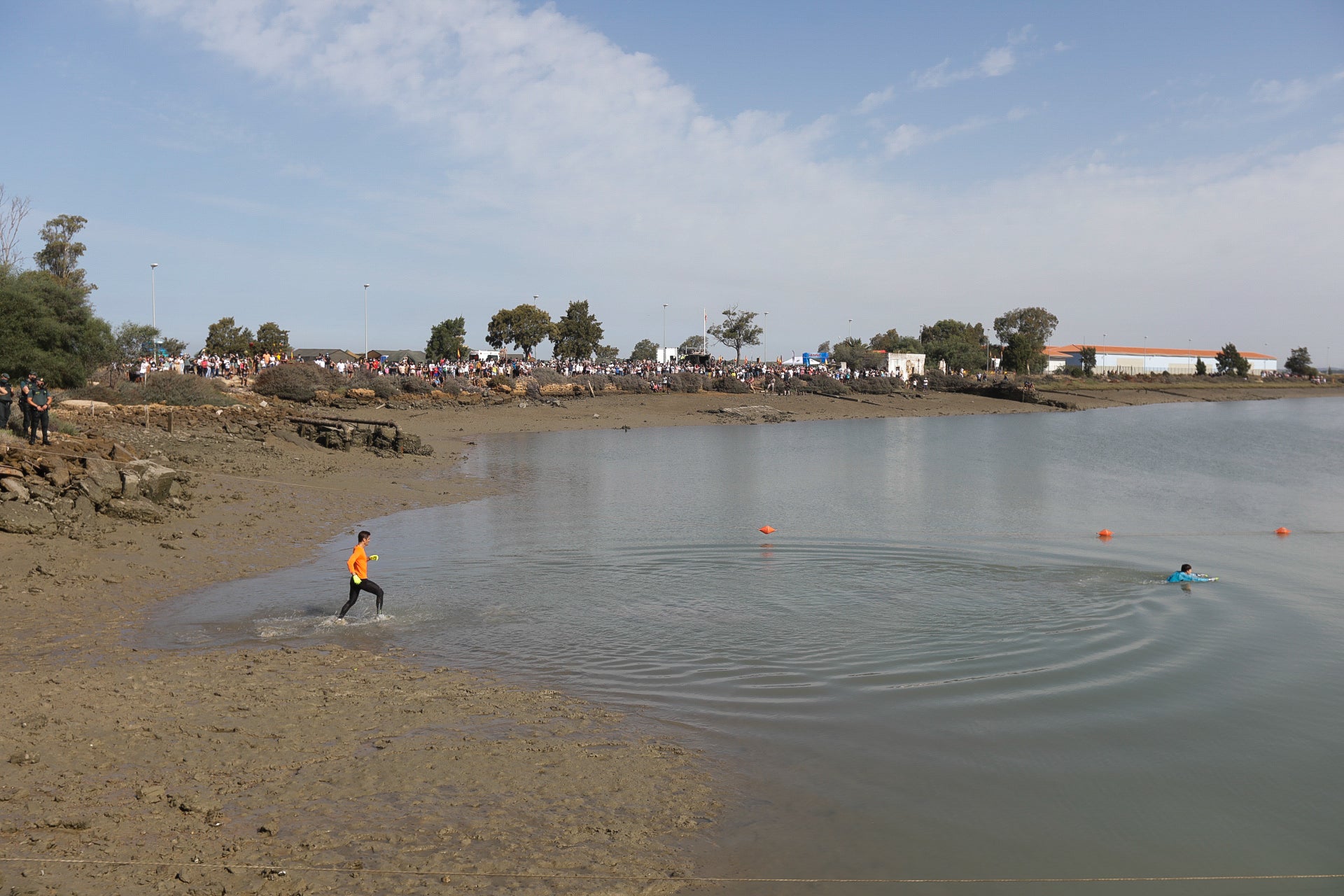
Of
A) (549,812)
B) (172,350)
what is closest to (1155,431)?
(549,812)

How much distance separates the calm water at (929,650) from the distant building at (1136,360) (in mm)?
137701

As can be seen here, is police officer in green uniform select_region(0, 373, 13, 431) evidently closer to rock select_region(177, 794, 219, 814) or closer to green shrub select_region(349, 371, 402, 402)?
rock select_region(177, 794, 219, 814)

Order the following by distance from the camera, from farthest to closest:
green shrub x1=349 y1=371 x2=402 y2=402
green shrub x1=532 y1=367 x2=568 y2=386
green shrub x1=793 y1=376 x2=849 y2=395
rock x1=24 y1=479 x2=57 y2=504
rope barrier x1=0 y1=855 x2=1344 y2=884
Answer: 1. green shrub x1=793 y1=376 x2=849 y2=395
2. green shrub x1=532 y1=367 x2=568 y2=386
3. green shrub x1=349 y1=371 x2=402 y2=402
4. rock x1=24 y1=479 x2=57 y2=504
5. rope barrier x1=0 y1=855 x2=1344 y2=884

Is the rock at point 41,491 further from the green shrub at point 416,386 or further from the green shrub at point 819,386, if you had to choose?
the green shrub at point 819,386

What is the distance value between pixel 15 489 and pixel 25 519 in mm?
824

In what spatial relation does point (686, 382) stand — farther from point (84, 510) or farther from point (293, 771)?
point (293, 771)

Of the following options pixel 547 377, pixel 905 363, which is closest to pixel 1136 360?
pixel 905 363

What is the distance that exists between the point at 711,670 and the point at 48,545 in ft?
35.9

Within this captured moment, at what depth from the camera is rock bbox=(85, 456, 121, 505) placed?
53.1 feet

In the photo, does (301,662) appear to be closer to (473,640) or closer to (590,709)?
(473,640)

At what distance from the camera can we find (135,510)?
16.6 m

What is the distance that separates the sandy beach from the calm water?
0.67 meters

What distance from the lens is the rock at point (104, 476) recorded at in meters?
16.2

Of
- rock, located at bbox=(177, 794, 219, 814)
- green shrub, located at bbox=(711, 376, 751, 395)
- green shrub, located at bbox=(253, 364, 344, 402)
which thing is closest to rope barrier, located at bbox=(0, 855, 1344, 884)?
rock, located at bbox=(177, 794, 219, 814)
